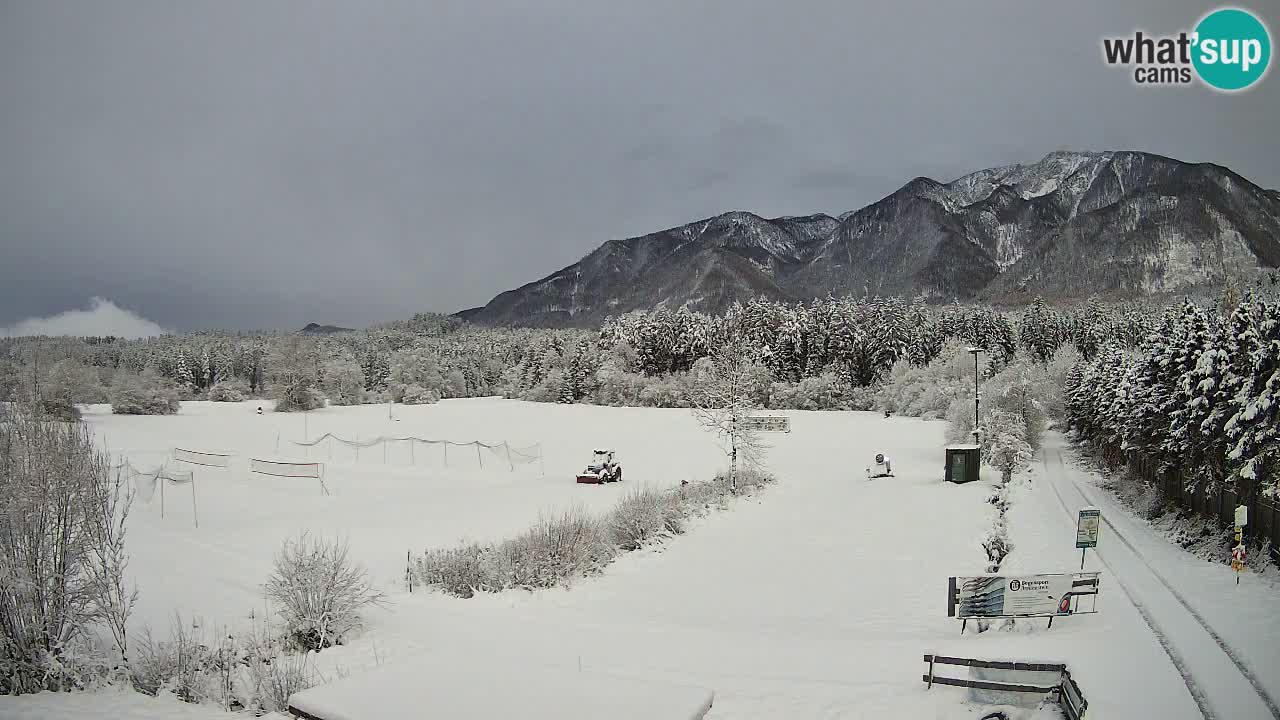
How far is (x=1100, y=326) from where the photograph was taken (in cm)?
8519

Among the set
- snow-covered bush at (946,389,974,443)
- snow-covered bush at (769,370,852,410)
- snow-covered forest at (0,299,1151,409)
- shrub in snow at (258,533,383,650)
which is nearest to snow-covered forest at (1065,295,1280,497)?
snow-covered bush at (946,389,974,443)

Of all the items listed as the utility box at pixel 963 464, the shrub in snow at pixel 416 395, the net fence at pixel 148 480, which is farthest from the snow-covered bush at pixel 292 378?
the utility box at pixel 963 464

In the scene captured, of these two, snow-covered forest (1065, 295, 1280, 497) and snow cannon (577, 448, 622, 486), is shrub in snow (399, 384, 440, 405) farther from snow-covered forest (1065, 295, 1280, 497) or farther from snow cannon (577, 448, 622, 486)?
snow-covered forest (1065, 295, 1280, 497)

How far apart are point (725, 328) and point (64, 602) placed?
79.2 meters

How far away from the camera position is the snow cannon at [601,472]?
104ft

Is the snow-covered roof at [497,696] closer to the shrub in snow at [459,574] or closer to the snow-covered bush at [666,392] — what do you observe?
the shrub in snow at [459,574]

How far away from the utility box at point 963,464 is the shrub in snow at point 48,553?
29.7 metres

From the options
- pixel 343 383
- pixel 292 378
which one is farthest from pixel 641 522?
pixel 343 383

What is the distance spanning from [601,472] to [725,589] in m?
17.7

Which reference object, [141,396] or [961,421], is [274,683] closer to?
[961,421]

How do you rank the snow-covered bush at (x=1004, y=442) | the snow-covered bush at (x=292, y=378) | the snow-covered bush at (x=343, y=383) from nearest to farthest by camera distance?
1. the snow-covered bush at (x=1004, y=442)
2. the snow-covered bush at (x=292, y=378)
3. the snow-covered bush at (x=343, y=383)

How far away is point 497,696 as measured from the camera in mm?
4820

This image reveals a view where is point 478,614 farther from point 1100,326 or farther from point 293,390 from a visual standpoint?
point 1100,326

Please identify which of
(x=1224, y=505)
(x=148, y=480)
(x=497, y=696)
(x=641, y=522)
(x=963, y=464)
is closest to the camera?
(x=497, y=696)
